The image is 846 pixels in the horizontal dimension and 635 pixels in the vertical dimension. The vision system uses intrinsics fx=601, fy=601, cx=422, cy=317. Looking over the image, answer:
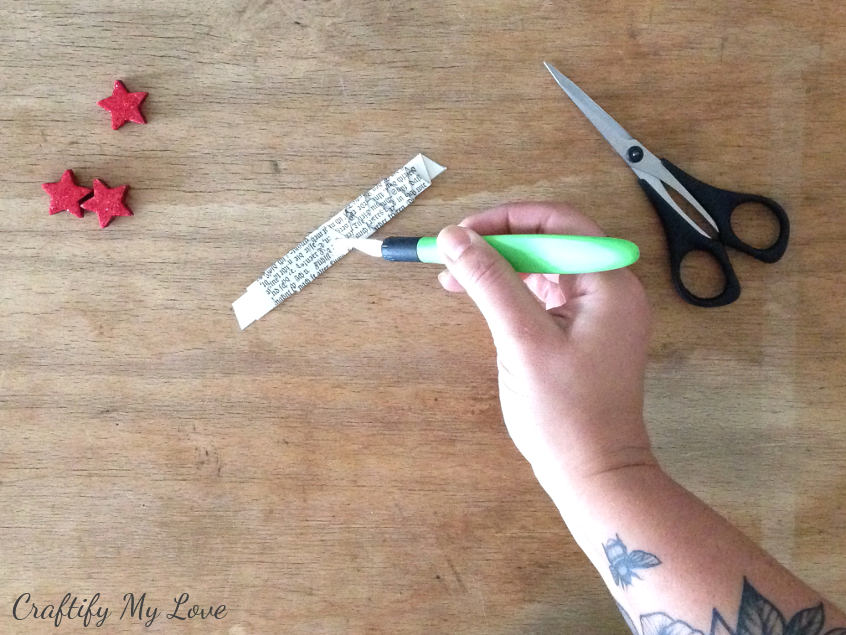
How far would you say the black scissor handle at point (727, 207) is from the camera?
0.74 meters

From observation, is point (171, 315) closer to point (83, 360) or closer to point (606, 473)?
point (83, 360)

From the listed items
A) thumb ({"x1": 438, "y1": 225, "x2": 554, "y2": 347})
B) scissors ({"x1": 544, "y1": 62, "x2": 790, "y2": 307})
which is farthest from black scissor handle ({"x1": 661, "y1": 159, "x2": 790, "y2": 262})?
thumb ({"x1": 438, "y1": 225, "x2": 554, "y2": 347})

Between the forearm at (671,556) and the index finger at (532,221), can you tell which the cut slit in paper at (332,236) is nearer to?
the index finger at (532,221)

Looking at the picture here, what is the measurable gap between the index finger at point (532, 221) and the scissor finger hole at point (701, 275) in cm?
14

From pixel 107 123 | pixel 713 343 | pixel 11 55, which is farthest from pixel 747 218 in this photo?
pixel 11 55

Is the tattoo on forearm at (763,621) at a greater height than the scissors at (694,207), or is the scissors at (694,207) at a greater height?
the scissors at (694,207)

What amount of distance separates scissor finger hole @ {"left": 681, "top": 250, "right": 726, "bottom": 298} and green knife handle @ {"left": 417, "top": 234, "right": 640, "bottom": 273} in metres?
0.22

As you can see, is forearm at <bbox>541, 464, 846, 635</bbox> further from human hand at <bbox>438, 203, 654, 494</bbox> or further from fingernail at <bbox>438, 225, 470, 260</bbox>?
fingernail at <bbox>438, 225, 470, 260</bbox>

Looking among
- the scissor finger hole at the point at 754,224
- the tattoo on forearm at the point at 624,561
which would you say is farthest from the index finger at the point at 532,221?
the tattoo on forearm at the point at 624,561

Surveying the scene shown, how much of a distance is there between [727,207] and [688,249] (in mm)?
69

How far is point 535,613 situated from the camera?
0.75m

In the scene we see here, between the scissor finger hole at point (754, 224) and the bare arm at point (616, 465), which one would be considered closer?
the bare arm at point (616, 465)

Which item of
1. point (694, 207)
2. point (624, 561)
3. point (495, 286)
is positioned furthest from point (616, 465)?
point (694, 207)

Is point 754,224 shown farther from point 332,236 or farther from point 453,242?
point 332,236
